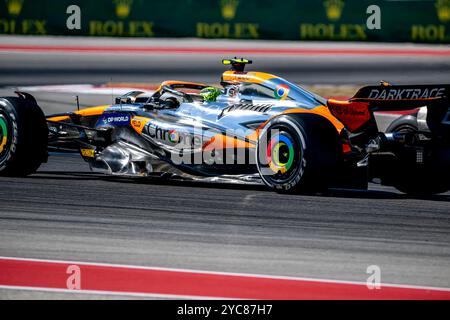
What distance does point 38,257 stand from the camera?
21.9 feet

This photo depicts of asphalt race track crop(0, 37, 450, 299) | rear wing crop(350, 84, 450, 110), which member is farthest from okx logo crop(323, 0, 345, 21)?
rear wing crop(350, 84, 450, 110)

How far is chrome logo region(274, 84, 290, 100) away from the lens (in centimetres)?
999

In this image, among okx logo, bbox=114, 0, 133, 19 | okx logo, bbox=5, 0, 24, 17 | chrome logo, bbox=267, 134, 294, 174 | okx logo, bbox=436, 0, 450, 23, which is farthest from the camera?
okx logo, bbox=114, 0, 133, 19

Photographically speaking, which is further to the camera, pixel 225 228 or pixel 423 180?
pixel 423 180

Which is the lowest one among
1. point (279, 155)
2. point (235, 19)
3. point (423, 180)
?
Result: point (423, 180)

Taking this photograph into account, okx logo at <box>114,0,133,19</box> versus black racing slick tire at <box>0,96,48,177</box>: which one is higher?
okx logo at <box>114,0,133,19</box>

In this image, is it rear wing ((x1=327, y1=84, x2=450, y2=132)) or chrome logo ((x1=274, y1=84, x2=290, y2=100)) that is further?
chrome logo ((x1=274, y1=84, x2=290, y2=100))

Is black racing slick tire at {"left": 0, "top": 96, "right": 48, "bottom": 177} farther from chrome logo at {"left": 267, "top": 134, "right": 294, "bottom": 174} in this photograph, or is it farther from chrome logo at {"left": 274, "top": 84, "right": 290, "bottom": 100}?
chrome logo at {"left": 267, "top": 134, "right": 294, "bottom": 174}

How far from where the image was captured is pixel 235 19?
2703 centimetres

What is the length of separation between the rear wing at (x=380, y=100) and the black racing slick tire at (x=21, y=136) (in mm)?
3182

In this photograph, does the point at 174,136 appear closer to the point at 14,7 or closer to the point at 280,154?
the point at 280,154

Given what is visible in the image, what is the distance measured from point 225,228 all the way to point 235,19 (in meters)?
19.8

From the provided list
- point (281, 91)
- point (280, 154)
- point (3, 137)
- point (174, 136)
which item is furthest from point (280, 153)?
point (3, 137)
